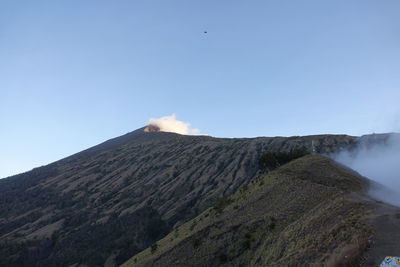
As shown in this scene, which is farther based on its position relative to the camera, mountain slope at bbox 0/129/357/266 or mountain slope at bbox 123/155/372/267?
mountain slope at bbox 0/129/357/266

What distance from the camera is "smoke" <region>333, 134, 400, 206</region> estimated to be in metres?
35.8

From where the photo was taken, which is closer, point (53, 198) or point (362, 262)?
point (362, 262)

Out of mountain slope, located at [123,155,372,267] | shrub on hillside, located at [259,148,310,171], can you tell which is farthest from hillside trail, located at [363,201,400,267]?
shrub on hillside, located at [259,148,310,171]

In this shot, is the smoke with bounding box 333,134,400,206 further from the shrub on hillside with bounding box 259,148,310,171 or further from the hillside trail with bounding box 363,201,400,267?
the hillside trail with bounding box 363,201,400,267

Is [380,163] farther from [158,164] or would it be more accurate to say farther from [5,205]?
[5,205]

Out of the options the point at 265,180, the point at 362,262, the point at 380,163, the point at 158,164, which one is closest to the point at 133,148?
the point at 158,164

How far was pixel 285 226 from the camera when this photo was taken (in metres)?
24.5

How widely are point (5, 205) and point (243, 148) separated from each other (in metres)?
69.5

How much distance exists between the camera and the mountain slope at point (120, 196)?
68062mm

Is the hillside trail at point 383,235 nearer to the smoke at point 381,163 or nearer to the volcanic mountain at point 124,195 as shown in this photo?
the volcanic mountain at point 124,195

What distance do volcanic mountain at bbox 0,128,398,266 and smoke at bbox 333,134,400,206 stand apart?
11.9 ft

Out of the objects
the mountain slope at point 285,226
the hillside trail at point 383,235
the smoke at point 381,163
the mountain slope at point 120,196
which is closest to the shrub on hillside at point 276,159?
the mountain slope at point 285,226

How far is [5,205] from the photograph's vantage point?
10400cm

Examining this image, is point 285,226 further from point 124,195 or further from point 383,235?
point 124,195
